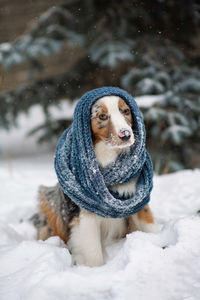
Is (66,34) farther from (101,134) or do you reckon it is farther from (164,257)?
(164,257)

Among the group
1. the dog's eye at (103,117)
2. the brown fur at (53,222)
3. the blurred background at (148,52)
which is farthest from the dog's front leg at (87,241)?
the blurred background at (148,52)

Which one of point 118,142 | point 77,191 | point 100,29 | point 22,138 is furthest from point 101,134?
point 22,138

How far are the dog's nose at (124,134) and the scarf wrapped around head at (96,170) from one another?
0.52 ft

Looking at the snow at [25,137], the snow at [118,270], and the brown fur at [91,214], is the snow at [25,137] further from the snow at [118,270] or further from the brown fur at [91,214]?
the snow at [118,270]

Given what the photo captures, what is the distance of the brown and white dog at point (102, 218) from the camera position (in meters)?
1.80

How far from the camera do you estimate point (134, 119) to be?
1.92 metres

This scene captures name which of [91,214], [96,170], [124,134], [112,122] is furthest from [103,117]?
[91,214]

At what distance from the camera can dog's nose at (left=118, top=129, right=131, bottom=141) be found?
67.8 inches

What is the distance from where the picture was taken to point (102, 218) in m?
2.04

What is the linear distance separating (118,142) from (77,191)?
1.31 ft

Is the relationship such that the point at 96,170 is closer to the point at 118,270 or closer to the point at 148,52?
the point at 118,270

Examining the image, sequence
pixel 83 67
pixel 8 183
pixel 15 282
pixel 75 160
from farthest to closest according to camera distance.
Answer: pixel 83 67
pixel 8 183
pixel 75 160
pixel 15 282

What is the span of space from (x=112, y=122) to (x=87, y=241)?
2.60ft

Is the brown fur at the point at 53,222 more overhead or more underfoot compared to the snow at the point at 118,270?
more underfoot
